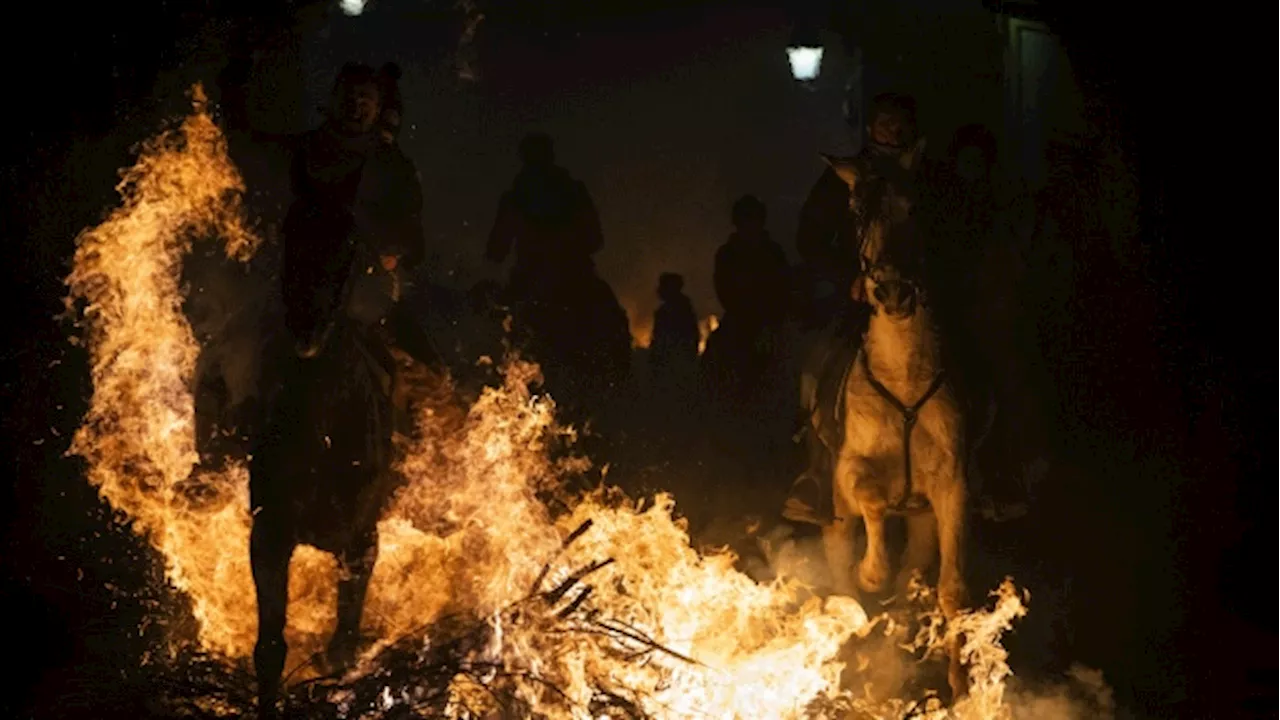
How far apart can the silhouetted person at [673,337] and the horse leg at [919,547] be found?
375cm

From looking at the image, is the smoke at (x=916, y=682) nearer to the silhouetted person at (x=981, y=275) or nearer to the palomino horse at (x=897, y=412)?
the palomino horse at (x=897, y=412)

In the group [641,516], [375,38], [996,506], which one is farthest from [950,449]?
[375,38]

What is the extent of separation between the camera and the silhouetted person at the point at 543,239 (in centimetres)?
1037

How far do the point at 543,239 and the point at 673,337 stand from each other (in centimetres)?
210

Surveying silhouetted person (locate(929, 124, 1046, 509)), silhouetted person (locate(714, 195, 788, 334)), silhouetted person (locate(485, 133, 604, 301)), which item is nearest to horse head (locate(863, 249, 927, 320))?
silhouetted person (locate(929, 124, 1046, 509))

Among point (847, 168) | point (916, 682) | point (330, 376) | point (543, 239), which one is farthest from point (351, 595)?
point (543, 239)

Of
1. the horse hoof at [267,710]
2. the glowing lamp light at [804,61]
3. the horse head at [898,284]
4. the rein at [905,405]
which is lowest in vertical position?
the horse hoof at [267,710]

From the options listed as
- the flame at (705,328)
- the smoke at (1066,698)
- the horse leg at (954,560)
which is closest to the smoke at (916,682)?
the smoke at (1066,698)

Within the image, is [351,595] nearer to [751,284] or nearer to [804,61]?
[751,284]

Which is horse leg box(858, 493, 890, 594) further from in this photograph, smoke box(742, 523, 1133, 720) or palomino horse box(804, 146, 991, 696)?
smoke box(742, 523, 1133, 720)

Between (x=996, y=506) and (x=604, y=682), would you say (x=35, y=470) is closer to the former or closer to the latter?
(x=604, y=682)

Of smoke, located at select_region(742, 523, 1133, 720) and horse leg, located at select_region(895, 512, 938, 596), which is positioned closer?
smoke, located at select_region(742, 523, 1133, 720)

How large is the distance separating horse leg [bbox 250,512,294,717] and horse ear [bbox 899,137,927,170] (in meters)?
3.60

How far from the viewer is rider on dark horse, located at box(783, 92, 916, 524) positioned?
7.27 meters
